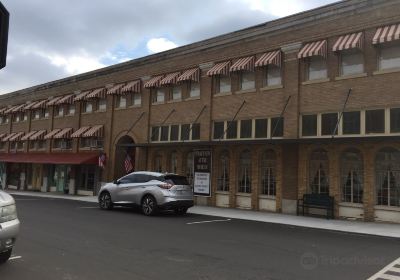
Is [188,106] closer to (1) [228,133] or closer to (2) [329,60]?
(1) [228,133]

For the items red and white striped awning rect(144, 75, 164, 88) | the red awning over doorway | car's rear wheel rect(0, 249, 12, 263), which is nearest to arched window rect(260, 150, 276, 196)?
red and white striped awning rect(144, 75, 164, 88)

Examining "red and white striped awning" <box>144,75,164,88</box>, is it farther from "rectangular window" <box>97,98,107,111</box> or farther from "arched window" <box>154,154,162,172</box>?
"rectangular window" <box>97,98,107,111</box>

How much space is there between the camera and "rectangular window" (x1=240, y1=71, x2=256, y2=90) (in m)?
21.6

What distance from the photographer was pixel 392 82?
1662 centimetres

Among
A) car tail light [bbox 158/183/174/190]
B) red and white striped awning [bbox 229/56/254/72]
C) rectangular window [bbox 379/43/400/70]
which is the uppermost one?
red and white striped awning [bbox 229/56/254/72]

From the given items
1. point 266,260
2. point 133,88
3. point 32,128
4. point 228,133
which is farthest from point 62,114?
point 266,260

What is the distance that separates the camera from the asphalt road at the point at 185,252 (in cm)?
740

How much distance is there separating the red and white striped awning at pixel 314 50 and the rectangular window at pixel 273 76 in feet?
6.34

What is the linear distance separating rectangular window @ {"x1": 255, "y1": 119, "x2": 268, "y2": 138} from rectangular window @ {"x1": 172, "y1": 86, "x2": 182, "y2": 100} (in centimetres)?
596

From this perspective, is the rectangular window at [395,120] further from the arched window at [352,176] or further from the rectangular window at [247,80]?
the rectangular window at [247,80]

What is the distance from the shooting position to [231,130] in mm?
22031

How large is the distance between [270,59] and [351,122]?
4.73 meters

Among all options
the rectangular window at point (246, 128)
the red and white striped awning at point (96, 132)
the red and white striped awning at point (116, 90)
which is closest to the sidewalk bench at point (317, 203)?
the rectangular window at point (246, 128)

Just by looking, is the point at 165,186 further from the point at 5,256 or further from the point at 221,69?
the point at 5,256
